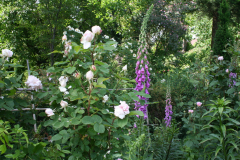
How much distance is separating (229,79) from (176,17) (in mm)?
5306

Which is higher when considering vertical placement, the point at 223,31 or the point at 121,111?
the point at 223,31

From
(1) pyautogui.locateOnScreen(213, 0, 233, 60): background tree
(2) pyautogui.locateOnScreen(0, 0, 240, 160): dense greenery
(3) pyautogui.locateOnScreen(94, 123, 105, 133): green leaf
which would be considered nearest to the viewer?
(3) pyautogui.locateOnScreen(94, 123, 105, 133): green leaf

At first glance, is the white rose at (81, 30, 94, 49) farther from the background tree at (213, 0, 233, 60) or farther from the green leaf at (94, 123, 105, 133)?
the background tree at (213, 0, 233, 60)

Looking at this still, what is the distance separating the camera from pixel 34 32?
738 centimetres

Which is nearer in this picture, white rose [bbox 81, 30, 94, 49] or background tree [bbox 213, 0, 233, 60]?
white rose [bbox 81, 30, 94, 49]

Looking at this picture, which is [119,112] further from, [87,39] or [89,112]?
[87,39]

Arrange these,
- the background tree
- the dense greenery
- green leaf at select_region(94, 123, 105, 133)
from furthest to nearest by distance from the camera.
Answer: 1. the background tree
2. the dense greenery
3. green leaf at select_region(94, 123, 105, 133)

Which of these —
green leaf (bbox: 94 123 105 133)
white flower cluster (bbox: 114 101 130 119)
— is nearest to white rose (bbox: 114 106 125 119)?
white flower cluster (bbox: 114 101 130 119)

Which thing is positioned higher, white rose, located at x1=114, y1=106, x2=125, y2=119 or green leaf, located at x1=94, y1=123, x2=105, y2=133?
white rose, located at x1=114, y1=106, x2=125, y2=119

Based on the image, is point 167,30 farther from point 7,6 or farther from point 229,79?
point 7,6

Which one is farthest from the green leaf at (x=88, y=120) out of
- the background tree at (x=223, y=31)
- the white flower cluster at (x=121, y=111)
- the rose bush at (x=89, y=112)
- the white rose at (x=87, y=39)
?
the background tree at (x=223, y=31)

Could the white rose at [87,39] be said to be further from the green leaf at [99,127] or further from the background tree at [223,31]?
the background tree at [223,31]

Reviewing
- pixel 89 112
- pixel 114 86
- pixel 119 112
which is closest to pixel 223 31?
pixel 114 86

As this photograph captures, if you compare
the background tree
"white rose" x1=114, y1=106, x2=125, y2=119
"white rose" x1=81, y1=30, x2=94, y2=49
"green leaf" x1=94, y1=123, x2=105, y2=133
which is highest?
the background tree
